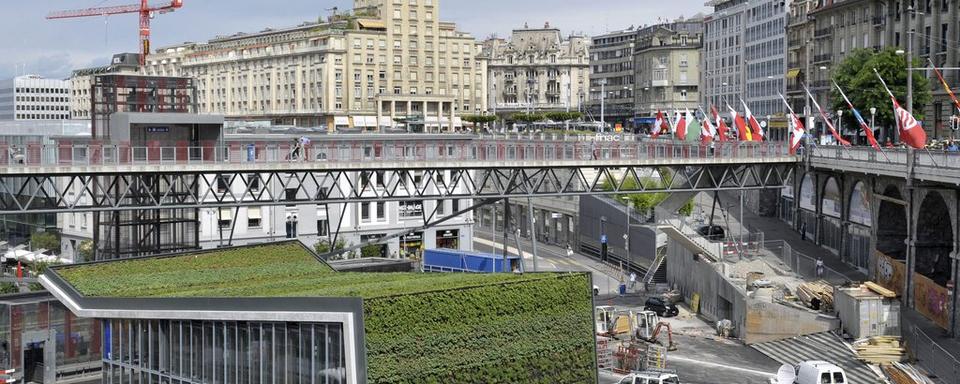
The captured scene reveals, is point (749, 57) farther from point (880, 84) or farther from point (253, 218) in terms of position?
point (253, 218)

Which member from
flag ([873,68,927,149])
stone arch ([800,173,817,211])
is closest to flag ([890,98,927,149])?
flag ([873,68,927,149])

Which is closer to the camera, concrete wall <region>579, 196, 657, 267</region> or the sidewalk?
the sidewalk

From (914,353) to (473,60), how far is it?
107988 millimetres

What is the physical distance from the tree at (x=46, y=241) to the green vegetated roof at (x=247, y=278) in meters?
43.4

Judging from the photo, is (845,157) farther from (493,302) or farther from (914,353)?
(493,302)

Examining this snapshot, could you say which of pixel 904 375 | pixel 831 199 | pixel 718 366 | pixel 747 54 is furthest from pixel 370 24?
pixel 904 375

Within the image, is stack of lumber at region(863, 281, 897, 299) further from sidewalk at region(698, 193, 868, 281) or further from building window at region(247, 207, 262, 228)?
building window at region(247, 207, 262, 228)

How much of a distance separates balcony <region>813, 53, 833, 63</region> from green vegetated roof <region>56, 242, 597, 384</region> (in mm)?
80019

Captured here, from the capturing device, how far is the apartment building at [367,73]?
15200 cm

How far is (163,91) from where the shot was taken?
82375 mm

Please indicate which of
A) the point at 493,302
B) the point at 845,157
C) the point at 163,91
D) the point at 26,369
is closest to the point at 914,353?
the point at 845,157

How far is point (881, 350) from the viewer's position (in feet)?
195

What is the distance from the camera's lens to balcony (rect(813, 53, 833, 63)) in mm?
123325

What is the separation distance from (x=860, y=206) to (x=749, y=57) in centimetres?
8699
